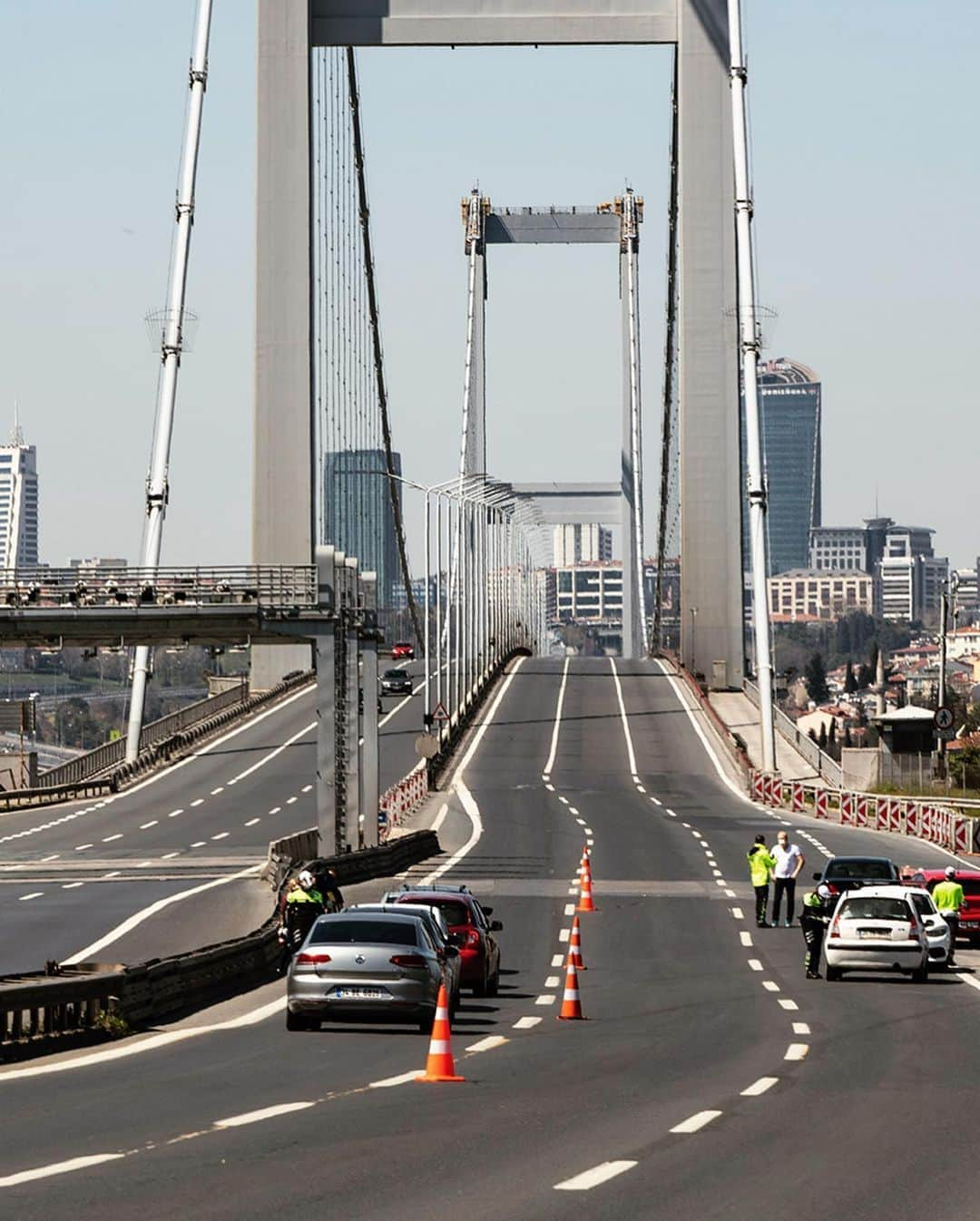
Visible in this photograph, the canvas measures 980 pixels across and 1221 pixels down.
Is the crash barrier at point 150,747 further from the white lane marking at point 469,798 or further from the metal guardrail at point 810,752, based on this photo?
the metal guardrail at point 810,752

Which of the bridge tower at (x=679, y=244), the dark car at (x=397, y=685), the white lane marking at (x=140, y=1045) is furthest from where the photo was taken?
the dark car at (x=397, y=685)

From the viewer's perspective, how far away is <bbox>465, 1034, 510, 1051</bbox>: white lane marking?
23.1m

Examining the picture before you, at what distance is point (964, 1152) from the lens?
1507 cm

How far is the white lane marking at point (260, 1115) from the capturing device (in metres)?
16.2

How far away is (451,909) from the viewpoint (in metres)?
30.3

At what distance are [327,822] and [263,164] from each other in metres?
59.7

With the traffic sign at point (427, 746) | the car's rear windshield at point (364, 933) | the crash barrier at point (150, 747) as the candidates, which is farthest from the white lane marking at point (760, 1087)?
the crash barrier at point (150, 747)

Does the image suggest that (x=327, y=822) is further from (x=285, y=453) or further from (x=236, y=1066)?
(x=285, y=453)

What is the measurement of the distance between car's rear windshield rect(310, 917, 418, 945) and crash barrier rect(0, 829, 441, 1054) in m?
2.25

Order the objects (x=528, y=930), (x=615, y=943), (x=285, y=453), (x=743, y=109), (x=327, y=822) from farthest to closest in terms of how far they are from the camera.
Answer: (x=285, y=453) < (x=743, y=109) < (x=327, y=822) < (x=528, y=930) < (x=615, y=943)

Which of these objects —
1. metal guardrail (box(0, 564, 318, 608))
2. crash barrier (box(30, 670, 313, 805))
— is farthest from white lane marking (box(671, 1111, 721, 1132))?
crash barrier (box(30, 670, 313, 805))

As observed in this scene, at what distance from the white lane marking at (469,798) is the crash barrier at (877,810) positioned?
33.2 ft

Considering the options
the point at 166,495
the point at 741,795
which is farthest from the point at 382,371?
the point at 741,795

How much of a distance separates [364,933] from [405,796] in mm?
51664
